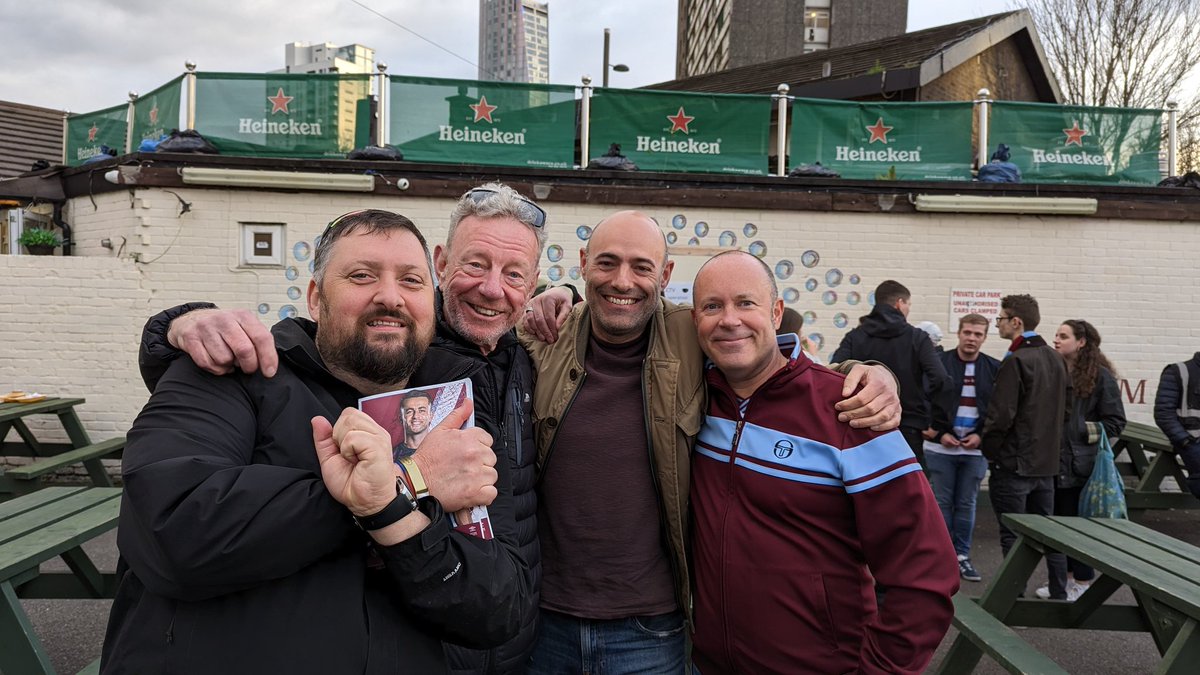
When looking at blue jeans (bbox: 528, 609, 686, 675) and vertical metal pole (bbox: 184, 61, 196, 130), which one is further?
vertical metal pole (bbox: 184, 61, 196, 130)

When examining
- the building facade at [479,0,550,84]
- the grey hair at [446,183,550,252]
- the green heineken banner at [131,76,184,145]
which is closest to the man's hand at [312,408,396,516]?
the grey hair at [446,183,550,252]

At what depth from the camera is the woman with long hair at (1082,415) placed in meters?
4.95

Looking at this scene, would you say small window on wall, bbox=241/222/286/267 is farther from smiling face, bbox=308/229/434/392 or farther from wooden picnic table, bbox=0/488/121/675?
smiling face, bbox=308/229/434/392

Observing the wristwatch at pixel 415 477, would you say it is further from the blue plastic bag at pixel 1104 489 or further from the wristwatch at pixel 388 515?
the blue plastic bag at pixel 1104 489

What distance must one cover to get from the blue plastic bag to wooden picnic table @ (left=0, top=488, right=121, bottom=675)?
6105 mm

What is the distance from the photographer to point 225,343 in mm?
1278

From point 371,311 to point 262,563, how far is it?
0.53 m

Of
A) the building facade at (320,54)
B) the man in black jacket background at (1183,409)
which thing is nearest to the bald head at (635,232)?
the man in black jacket background at (1183,409)

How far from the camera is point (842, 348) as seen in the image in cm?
544

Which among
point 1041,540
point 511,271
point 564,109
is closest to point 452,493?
point 511,271

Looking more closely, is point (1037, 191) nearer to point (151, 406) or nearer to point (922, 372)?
point (922, 372)

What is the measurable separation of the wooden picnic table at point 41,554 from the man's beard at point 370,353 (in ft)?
7.30

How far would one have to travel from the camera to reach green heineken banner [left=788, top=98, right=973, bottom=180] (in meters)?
7.19

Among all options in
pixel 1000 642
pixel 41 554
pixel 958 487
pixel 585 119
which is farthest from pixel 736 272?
pixel 585 119
